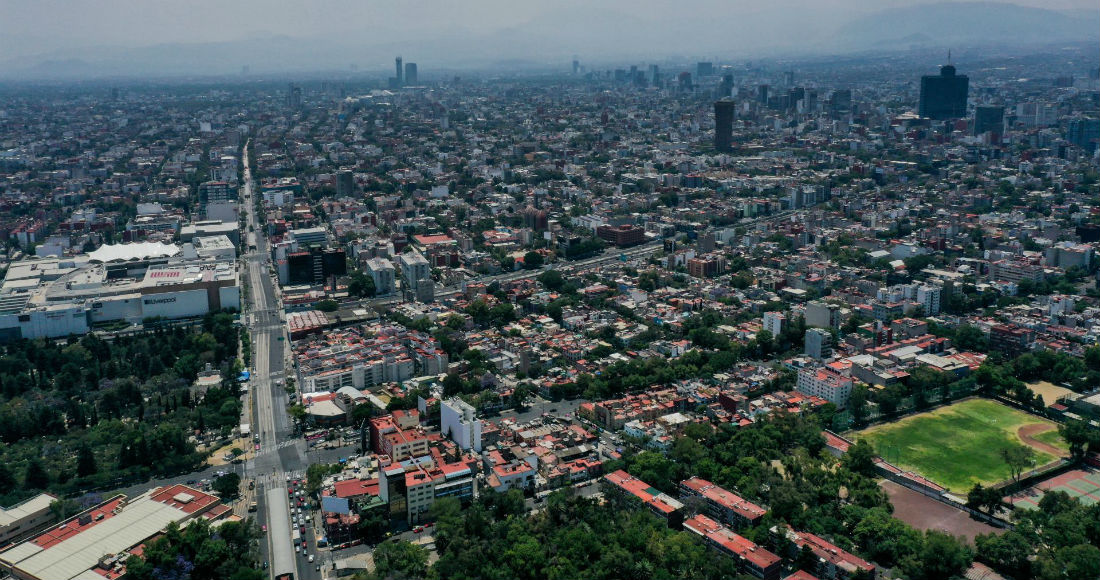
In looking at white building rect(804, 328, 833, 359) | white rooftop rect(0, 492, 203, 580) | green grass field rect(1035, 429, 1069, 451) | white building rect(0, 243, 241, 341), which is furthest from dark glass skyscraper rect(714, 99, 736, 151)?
white rooftop rect(0, 492, 203, 580)

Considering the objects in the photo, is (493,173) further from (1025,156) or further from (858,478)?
(858,478)

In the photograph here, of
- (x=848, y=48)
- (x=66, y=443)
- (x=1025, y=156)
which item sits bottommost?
(x=66, y=443)

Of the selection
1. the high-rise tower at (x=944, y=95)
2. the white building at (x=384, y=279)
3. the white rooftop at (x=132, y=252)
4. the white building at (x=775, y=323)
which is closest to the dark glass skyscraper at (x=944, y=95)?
the high-rise tower at (x=944, y=95)

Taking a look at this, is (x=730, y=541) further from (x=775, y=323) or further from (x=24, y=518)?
(x=24, y=518)

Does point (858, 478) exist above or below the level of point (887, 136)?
below

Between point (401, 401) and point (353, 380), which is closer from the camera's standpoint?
point (401, 401)

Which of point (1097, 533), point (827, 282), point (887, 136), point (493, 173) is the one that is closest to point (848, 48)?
point (887, 136)

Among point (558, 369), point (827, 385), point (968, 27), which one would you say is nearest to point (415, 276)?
point (558, 369)
